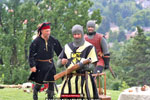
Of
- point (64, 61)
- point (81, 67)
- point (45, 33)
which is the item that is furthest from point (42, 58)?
point (81, 67)

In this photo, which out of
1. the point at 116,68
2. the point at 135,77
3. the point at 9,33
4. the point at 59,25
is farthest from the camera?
the point at 116,68

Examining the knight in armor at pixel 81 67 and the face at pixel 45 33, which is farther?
the face at pixel 45 33

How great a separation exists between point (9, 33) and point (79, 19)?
5.19 m

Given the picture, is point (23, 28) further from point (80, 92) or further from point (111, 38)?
point (111, 38)

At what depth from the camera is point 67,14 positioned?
3111cm

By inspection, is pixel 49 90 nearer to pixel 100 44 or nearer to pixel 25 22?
pixel 100 44

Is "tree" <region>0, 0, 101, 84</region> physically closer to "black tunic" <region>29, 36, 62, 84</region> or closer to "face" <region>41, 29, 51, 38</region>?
"black tunic" <region>29, 36, 62, 84</region>

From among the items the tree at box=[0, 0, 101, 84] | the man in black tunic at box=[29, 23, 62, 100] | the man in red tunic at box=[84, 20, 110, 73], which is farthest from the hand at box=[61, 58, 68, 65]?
the tree at box=[0, 0, 101, 84]

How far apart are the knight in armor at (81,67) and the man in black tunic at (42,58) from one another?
1.72 metres

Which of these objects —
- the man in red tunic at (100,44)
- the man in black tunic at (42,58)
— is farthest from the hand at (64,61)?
the man in red tunic at (100,44)

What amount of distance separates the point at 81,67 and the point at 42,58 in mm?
2283

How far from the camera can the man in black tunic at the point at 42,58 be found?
29.8 feet

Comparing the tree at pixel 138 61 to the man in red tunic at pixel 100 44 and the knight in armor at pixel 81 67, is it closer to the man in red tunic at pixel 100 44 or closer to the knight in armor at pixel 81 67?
the man in red tunic at pixel 100 44

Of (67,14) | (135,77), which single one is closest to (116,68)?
(135,77)
